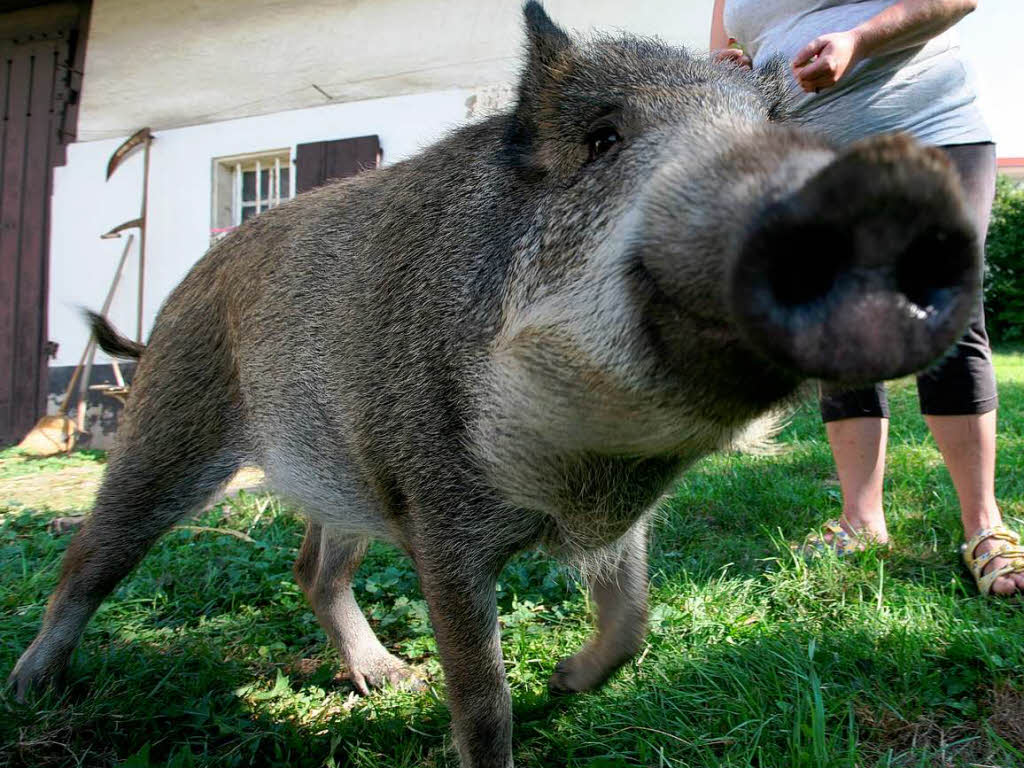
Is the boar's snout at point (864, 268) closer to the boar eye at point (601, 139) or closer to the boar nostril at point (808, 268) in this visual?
the boar nostril at point (808, 268)

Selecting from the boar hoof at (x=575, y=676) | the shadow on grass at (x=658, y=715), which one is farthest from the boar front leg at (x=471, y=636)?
the boar hoof at (x=575, y=676)

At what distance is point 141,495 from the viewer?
2506 mm

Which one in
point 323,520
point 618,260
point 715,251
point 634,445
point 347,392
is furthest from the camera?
point 323,520

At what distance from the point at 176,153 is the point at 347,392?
742 cm

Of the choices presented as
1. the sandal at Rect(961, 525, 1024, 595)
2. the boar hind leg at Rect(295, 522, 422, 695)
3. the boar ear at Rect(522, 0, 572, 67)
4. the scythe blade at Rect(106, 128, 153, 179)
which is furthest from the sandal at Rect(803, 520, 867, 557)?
the scythe blade at Rect(106, 128, 153, 179)

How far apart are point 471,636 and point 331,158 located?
6.65m

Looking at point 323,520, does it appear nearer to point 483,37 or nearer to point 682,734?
point 682,734

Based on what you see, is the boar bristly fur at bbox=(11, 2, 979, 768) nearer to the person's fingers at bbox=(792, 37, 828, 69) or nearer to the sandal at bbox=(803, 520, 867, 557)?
the person's fingers at bbox=(792, 37, 828, 69)

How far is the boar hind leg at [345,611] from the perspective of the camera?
101 inches

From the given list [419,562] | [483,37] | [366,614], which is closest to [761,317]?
[419,562]

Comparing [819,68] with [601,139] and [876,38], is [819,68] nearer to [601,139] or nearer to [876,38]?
[876,38]

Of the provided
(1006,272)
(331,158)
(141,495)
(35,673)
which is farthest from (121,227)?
(1006,272)

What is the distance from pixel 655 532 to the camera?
11.5ft

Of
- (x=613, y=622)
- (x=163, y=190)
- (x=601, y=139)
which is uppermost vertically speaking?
(x=163, y=190)
